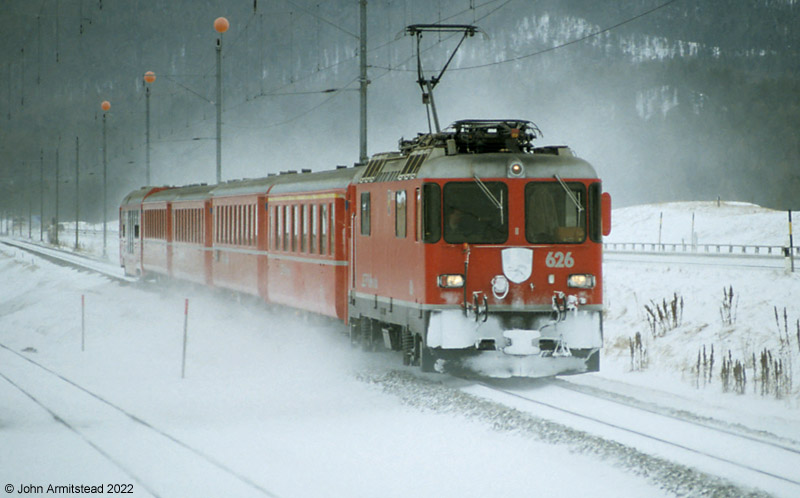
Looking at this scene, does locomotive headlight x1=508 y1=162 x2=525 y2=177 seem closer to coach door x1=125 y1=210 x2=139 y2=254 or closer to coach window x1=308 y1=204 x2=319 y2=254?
coach window x1=308 y1=204 x2=319 y2=254

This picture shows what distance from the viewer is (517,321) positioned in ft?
40.4

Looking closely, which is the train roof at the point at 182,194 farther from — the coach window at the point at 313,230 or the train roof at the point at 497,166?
the train roof at the point at 497,166

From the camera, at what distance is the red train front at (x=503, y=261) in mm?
12273

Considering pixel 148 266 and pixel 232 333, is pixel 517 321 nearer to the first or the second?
pixel 232 333

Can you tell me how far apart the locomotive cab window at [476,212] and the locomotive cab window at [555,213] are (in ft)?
1.14

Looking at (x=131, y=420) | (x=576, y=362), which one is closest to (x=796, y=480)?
(x=576, y=362)

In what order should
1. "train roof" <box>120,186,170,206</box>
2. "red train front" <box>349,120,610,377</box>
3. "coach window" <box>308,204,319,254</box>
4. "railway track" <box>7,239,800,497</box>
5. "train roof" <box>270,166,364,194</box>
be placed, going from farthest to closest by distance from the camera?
"train roof" <box>120,186,170,206</box>
"coach window" <box>308,204,319,254</box>
"train roof" <box>270,166,364,194</box>
"red train front" <box>349,120,610,377</box>
"railway track" <box>7,239,800,497</box>

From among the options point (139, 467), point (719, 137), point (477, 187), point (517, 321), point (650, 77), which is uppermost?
point (650, 77)

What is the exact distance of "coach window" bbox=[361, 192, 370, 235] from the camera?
48.6 feet

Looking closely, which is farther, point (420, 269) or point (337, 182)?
point (337, 182)

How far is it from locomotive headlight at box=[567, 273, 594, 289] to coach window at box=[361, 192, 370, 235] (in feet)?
11.6

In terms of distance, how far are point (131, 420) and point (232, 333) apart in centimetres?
938

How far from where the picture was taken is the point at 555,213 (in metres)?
12.7
